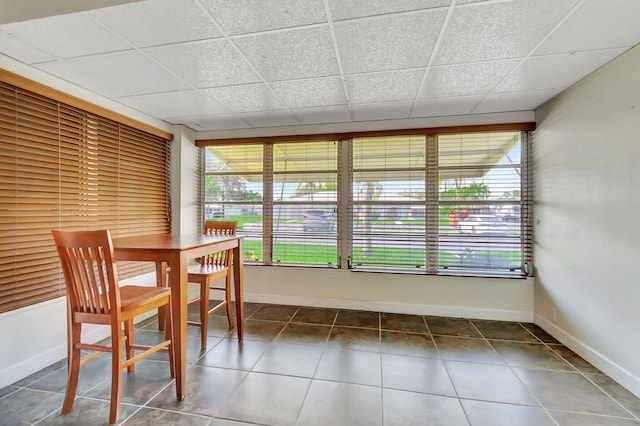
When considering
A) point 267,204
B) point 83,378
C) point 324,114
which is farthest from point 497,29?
point 83,378

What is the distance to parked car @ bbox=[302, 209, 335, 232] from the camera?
11.7ft

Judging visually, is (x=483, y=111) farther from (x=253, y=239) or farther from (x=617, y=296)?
(x=253, y=239)

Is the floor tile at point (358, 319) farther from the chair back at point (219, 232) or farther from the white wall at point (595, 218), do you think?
the white wall at point (595, 218)

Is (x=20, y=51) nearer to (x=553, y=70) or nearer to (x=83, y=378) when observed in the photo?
(x=83, y=378)

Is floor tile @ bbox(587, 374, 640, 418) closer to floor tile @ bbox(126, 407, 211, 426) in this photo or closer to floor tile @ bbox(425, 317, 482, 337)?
floor tile @ bbox(425, 317, 482, 337)

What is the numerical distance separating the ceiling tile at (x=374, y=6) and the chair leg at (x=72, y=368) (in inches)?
96.2

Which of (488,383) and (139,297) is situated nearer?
(139,297)

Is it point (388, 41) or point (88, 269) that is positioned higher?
point (388, 41)

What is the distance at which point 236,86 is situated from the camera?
2.46 m

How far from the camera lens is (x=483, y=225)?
3.20 m

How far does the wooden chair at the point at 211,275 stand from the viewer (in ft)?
8.05

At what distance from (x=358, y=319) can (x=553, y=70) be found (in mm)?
2905

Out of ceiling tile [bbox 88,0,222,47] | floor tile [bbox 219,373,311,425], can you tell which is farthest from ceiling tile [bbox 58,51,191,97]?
floor tile [bbox 219,373,311,425]

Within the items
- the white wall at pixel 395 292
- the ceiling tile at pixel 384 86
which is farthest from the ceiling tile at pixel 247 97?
the white wall at pixel 395 292
